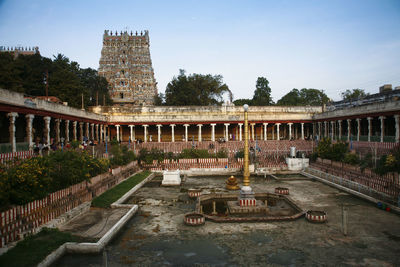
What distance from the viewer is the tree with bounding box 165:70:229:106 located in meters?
60.6

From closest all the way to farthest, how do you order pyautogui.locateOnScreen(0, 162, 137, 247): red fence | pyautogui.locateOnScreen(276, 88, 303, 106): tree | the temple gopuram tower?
pyautogui.locateOnScreen(0, 162, 137, 247): red fence, the temple gopuram tower, pyautogui.locateOnScreen(276, 88, 303, 106): tree

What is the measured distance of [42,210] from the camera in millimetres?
10320

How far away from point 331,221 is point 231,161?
16.5 metres

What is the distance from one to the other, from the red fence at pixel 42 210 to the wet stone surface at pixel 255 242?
1857 millimetres

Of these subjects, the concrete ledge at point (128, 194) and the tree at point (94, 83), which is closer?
the concrete ledge at point (128, 194)

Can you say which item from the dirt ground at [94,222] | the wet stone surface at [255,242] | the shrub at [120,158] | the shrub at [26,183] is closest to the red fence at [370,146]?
the wet stone surface at [255,242]

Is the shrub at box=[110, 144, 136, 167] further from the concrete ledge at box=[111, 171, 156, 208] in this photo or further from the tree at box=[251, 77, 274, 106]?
the tree at box=[251, 77, 274, 106]

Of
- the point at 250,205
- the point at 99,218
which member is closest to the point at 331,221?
the point at 250,205

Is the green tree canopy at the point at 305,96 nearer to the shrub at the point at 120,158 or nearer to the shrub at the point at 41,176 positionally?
the shrub at the point at 120,158

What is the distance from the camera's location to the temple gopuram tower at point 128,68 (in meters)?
70.2

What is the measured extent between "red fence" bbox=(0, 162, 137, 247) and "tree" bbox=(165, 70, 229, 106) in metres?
45.4

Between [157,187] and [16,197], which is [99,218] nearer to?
[16,197]

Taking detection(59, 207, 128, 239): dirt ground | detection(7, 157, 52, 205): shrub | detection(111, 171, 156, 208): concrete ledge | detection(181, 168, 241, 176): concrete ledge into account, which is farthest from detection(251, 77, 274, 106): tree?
detection(7, 157, 52, 205): shrub

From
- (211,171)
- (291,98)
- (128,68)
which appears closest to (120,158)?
(211,171)
